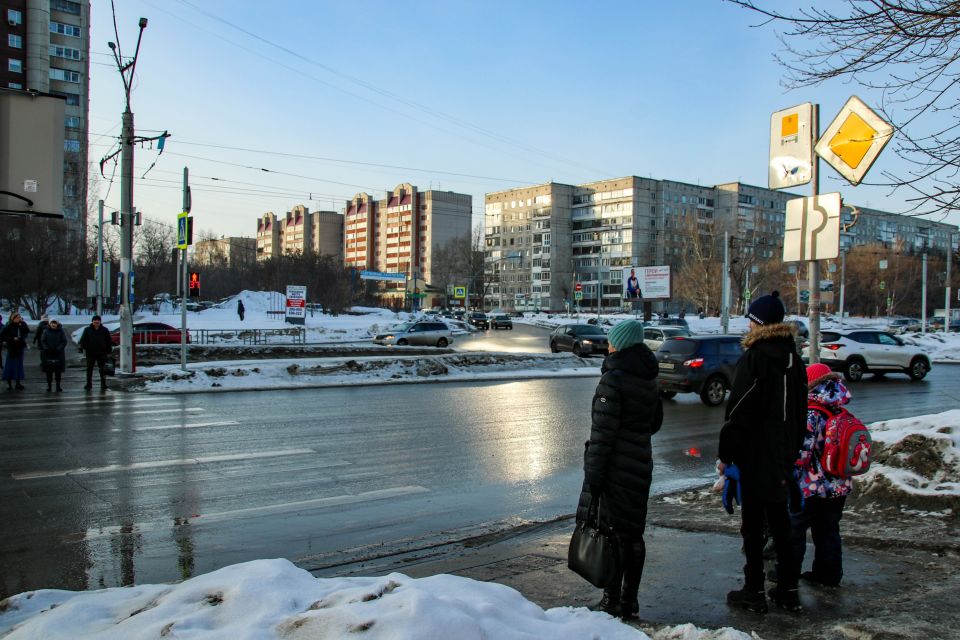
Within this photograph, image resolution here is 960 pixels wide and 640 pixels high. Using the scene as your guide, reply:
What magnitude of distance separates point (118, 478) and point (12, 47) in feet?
300

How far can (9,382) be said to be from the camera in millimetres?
17609

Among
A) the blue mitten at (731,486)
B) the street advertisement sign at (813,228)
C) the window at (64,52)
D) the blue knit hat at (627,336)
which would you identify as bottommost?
the blue mitten at (731,486)

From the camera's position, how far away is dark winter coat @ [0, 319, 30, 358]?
682 inches

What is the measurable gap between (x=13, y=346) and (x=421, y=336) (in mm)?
23423

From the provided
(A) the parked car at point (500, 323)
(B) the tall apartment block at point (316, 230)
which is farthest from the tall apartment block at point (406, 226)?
(A) the parked car at point (500, 323)

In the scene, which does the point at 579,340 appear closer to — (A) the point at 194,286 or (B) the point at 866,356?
(B) the point at 866,356

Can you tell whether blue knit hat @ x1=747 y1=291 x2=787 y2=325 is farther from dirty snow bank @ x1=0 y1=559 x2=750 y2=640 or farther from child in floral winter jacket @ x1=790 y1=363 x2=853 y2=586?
dirty snow bank @ x1=0 y1=559 x2=750 y2=640

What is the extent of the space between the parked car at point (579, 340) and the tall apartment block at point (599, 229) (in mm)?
87353

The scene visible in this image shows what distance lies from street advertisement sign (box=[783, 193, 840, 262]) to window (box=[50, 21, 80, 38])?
327 feet

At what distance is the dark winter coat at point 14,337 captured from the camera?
56.9 ft

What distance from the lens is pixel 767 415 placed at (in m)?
4.25

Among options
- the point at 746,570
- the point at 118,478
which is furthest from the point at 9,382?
the point at 746,570

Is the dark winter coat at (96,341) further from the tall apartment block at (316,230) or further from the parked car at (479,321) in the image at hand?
the tall apartment block at (316,230)

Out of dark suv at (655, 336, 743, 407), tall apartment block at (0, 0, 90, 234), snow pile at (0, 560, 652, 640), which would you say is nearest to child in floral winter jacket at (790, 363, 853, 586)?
snow pile at (0, 560, 652, 640)
